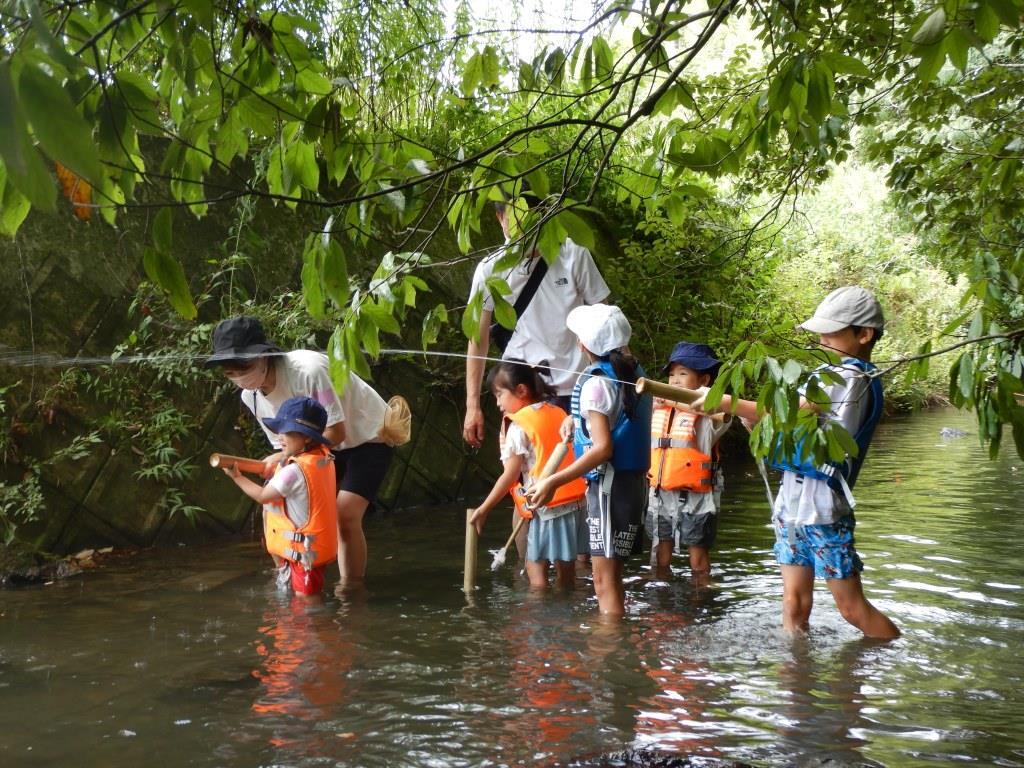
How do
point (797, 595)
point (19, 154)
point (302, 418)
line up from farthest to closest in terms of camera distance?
point (302, 418)
point (797, 595)
point (19, 154)

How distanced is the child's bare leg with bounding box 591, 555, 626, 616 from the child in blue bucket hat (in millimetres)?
1164

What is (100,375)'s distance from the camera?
6.88 meters

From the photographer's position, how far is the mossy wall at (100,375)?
6.49m

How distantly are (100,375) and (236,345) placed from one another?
7.11 ft

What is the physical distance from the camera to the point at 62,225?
6.95 m

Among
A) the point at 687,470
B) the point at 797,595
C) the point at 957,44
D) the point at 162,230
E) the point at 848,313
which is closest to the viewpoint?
the point at 162,230

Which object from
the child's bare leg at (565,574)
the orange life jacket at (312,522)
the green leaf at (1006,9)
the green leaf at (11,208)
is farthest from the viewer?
the child's bare leg at (565,574)

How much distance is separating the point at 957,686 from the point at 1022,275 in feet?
5.40

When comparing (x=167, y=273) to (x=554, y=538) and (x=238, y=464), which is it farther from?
(x=554, y=538)

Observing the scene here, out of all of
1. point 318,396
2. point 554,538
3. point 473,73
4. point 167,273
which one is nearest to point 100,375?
point 318,396

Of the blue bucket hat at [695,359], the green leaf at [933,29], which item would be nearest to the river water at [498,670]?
the blue bucket hat at [695,359]

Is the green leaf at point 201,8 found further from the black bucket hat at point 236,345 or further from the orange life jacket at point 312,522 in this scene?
the orange life jacket at point 312,522

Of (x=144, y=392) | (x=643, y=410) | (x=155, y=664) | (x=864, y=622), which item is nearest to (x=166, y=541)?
(x=144, y=392)

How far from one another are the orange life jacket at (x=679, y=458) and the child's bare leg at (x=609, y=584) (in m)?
1.20
